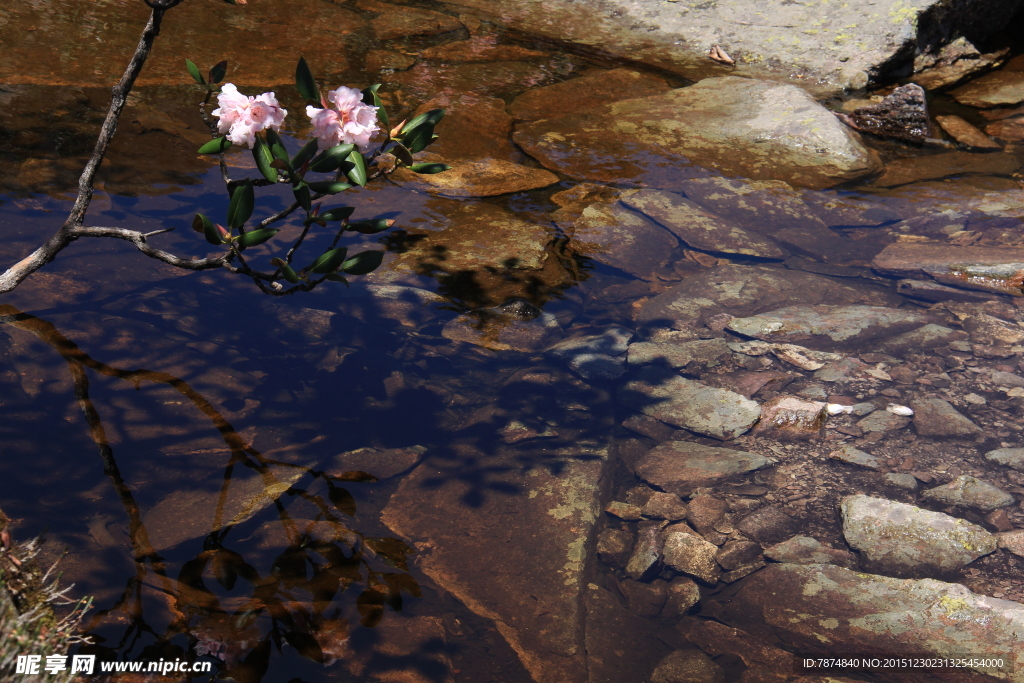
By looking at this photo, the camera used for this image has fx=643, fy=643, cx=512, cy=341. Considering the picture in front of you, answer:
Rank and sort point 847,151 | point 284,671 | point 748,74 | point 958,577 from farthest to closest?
point 748,74
point 847,151
point 958,577
point 284,671

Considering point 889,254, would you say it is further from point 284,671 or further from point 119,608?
point 119,608

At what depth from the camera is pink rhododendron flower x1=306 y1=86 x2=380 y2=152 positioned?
7.37ft

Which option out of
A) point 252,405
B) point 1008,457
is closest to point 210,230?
point 252,405

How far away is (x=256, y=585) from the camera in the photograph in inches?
86.3

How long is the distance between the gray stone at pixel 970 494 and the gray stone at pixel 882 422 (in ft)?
1.16

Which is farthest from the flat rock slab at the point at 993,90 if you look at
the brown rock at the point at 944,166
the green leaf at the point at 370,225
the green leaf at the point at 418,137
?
the green leaf at the point at 370,225

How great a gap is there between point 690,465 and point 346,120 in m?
2.06

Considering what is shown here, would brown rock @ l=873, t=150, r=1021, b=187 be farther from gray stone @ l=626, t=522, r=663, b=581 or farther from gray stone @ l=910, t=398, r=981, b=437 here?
gray stone @ l=626, t=522, r=663, b=581

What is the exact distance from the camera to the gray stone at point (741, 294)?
374 centimetres

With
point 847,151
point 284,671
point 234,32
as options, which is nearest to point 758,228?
point 847,151

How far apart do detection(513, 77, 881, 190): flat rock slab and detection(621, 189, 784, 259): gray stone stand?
0.20 m

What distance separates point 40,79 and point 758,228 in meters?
5.20

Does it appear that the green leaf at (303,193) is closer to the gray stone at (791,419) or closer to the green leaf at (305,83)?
the green leaf at (305,83)

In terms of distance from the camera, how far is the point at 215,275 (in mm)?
3428
